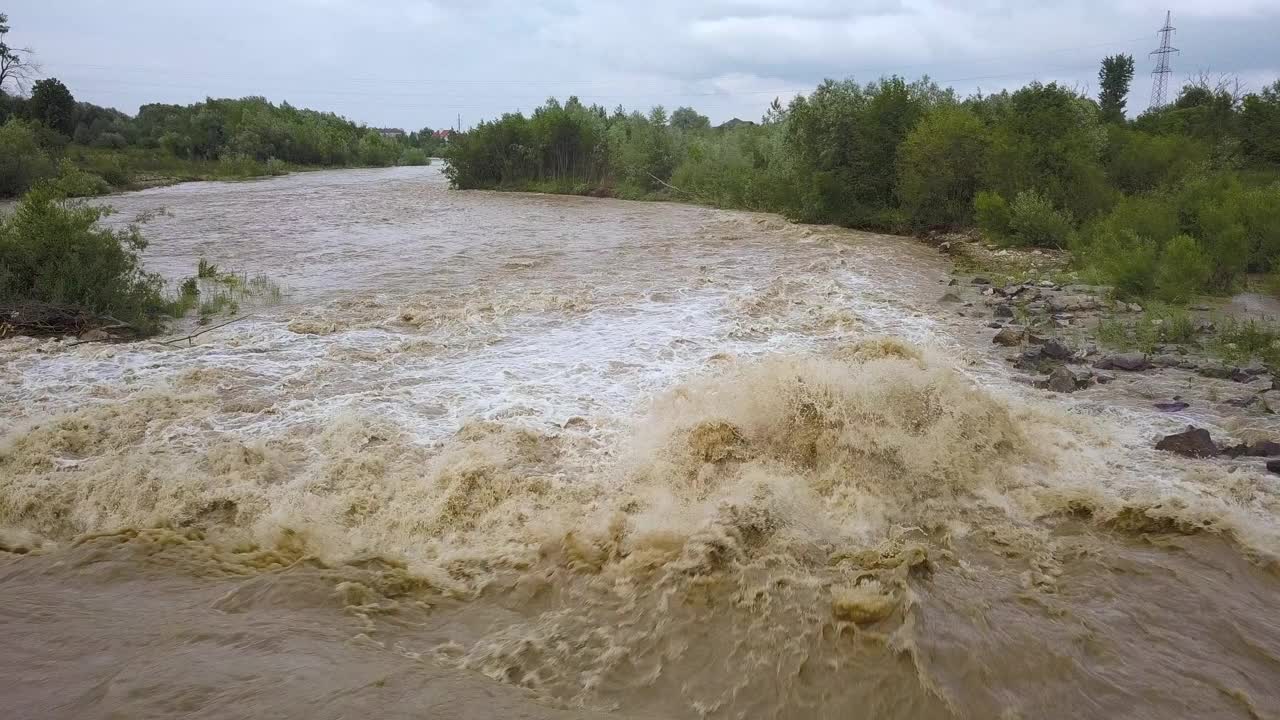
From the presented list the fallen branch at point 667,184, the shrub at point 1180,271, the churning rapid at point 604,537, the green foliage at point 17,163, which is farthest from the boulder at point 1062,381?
the green foliage at point 17,163

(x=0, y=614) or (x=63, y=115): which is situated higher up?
(x=63, y=115)

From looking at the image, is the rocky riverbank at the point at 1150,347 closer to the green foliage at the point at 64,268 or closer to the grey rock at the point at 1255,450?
the grey rock at the point at 1255,450

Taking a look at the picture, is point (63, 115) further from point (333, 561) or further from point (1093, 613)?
point (1093, 613)

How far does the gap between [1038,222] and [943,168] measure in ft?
13.7

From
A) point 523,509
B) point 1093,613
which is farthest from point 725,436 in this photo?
point 1093,613

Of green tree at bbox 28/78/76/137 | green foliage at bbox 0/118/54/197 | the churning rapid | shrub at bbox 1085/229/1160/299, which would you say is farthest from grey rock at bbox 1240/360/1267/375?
green tree at bbox 28/78/76/137

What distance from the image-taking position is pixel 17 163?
28453 mm

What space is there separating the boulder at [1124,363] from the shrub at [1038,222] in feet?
33.2

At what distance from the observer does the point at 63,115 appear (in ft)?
162

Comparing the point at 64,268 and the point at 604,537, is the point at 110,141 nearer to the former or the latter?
the point at 64,268

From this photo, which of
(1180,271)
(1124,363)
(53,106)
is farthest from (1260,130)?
(53,106)

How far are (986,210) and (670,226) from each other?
32.9 feet

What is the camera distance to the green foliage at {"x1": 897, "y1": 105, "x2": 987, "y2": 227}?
2048 centimetres

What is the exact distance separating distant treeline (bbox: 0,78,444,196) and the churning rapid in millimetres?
29919
